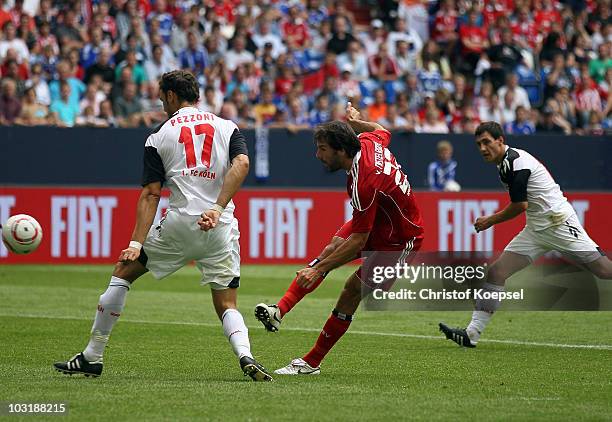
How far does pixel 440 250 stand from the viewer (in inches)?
793

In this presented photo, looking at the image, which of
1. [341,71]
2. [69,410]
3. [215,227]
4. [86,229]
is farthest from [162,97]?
[341,71]

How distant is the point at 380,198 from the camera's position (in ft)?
31.1

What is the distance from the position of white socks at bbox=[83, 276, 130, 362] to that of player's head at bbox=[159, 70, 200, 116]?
Result: 4.56 ft

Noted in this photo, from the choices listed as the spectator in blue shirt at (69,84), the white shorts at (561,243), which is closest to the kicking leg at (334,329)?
the white shorts at (561,243)

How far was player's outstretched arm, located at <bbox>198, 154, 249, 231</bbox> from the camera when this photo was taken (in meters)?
8.51

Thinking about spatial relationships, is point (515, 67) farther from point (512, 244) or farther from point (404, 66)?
point (512, 244)

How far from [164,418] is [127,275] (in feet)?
6.44

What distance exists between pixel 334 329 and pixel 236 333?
119cm

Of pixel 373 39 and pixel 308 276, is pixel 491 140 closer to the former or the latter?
pixel 308 276

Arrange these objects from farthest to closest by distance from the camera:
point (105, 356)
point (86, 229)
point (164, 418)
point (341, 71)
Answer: point (341, 71)
point (86, 229)
point (105, 356)
point (164, 418)

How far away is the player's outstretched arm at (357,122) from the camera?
10.1 m

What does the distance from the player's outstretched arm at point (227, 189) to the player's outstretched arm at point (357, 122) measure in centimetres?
165

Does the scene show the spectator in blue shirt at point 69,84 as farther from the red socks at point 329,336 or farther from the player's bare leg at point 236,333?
the player's bare leg at point 236,333

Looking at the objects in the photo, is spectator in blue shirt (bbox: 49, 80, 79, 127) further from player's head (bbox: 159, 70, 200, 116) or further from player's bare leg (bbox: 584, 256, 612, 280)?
player's head (bbox: 159, 70, 200, 116)
